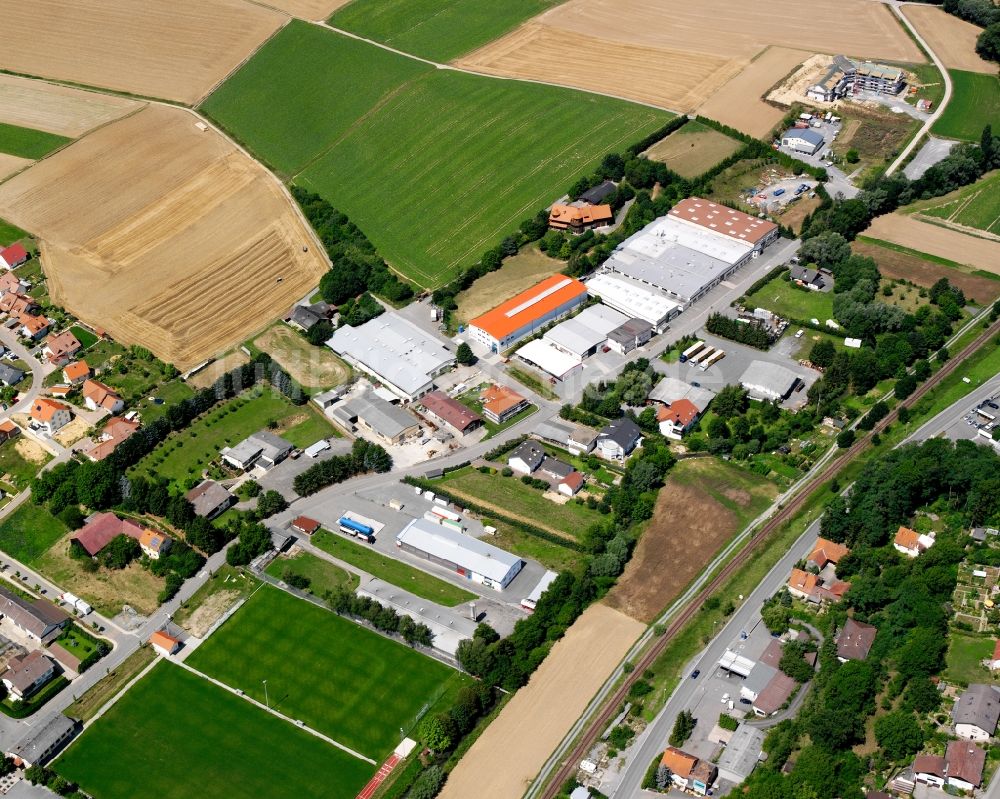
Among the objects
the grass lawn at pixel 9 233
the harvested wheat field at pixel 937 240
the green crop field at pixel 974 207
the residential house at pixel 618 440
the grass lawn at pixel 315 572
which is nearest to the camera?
the grass lawn at pixel 315 572

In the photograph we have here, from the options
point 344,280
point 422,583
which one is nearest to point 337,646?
point 422,583

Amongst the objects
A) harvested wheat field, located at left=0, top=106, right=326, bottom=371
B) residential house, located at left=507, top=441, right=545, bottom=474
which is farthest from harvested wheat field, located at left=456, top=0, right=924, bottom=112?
residential house, located at left=507, top=441, right=545, bottom=474

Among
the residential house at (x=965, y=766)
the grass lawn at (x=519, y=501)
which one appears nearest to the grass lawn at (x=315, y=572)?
the grass lawn at (x=519, y=501)

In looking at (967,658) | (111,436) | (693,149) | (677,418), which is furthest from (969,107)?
(111,436)

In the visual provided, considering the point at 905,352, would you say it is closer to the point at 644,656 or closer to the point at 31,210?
the point at 644,656

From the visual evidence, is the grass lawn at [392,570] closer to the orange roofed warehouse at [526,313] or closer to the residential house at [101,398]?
the residential house at [101,398]
